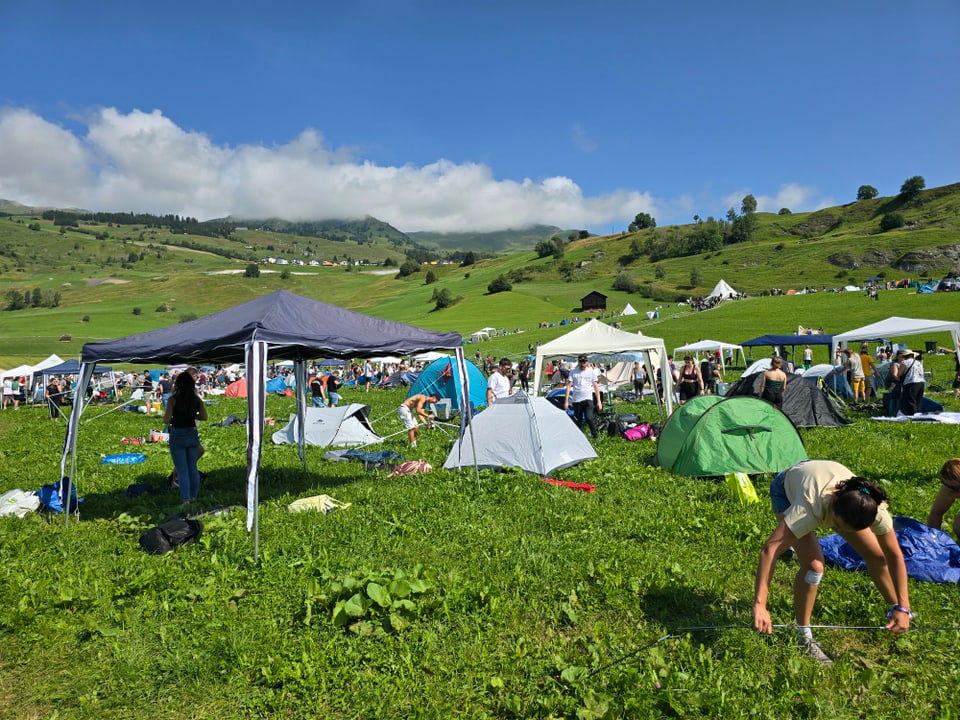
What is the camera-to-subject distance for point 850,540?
3.79 meters

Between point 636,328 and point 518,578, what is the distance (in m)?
52.1

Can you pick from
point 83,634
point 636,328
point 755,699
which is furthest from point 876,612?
point 636,328

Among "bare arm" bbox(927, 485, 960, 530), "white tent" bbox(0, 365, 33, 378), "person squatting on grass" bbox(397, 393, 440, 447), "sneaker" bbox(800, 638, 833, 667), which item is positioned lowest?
"white tent" bbox(0, 365, 33, 378)

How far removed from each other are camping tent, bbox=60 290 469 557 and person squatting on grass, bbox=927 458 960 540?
5756 millimetres

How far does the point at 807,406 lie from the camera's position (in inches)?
552

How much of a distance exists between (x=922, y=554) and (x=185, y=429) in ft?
28.1

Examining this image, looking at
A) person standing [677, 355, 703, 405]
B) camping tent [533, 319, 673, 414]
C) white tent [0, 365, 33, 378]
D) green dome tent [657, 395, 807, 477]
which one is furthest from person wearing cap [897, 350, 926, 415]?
white tent [0, 365, 33, 378]

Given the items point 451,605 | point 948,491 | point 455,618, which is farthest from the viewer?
point 948,491

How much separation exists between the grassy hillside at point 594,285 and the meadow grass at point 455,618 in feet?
130

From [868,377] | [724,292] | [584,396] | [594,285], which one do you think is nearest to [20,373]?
[584,396]

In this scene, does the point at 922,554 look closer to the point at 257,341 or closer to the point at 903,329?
the point at 257,341

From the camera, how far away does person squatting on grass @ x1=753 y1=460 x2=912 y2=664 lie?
11.8 feet

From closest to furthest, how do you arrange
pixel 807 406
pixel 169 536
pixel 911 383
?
pixel 169 536 < pixel 807 406 < pixel 911 383

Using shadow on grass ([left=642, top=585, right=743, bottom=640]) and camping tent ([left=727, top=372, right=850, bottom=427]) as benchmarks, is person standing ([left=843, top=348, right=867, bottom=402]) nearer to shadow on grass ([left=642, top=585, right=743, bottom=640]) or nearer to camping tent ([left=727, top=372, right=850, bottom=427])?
camping tent ([left=727, top=372, right=850, bottom=427])
